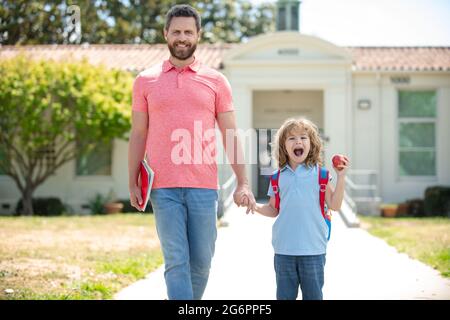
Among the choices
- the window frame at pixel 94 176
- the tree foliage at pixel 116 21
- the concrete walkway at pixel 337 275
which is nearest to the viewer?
the concrete walkway at pixel 337 275

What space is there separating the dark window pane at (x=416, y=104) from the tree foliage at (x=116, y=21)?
10950 millimetres

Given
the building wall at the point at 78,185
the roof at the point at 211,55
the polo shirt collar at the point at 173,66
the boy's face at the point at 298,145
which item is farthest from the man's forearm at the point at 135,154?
the building wall at the point at 78,185

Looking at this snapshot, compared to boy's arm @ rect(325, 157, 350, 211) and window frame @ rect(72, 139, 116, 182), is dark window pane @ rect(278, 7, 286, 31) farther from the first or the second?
boy's arm @ rect(325, 157, 350, 211)

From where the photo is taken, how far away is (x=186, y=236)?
4.12 metres

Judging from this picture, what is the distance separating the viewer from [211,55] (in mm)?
18641

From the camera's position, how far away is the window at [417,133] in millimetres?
17641

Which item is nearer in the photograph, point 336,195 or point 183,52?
point 336,195

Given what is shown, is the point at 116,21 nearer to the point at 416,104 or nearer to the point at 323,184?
the point at 416,104

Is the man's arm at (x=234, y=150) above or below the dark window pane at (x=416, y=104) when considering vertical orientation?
below

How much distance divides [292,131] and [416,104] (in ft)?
47.3

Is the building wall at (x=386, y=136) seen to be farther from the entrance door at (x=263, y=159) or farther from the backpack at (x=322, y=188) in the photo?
the backpack at (x=322, y=188)

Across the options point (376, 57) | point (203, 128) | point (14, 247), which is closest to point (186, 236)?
point (203, 128)

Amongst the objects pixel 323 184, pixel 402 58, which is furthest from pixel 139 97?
pixel 402 58
